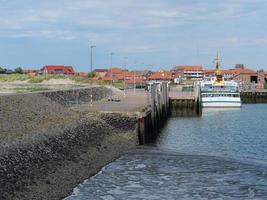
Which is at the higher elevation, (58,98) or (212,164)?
(58,98)

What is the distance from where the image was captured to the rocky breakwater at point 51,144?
1692cm

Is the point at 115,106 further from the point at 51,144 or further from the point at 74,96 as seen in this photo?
the point at 51,144

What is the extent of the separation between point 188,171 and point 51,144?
626cm

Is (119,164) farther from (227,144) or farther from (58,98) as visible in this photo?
(58,98)

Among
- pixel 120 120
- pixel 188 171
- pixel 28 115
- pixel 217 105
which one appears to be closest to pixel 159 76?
pixel 217 105

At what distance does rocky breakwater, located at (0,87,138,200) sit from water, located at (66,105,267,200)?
74 centimetres

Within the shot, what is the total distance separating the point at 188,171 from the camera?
23.6 meters

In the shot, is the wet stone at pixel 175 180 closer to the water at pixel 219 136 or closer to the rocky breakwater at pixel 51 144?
the rocky breakwater at pixel 51 144

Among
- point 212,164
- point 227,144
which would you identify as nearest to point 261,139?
point 227,144

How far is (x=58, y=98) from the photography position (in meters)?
41.0

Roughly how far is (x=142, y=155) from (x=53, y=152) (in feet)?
26.6

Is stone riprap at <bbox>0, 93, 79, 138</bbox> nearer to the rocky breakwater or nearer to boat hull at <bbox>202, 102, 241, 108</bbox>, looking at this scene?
the rocky breakwater

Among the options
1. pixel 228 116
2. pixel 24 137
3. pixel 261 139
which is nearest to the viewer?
pixel 24 137

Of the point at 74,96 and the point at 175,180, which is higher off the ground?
the point at 74,96
